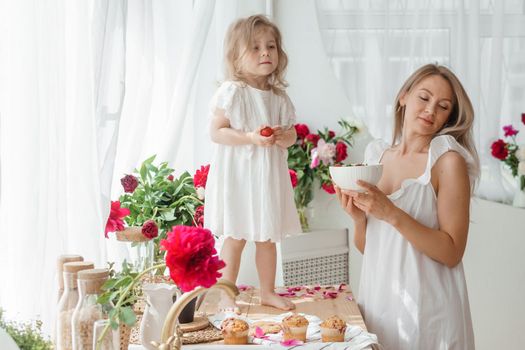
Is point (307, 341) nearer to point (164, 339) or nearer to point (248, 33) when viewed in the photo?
point (164, 339)

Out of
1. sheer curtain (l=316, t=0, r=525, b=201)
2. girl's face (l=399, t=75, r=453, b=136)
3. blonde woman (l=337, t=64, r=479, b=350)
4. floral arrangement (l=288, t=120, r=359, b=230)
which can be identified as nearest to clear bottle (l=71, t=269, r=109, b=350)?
blonde woman (l=337, t=64, r=479, b=350)

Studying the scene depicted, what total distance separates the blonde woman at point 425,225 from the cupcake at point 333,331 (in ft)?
0.87

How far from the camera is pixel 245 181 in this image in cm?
202

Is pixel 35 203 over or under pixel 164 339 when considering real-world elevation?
over

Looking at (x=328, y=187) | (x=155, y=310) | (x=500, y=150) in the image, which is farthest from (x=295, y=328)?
(x=500, y=150)

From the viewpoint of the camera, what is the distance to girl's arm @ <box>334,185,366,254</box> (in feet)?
5.93

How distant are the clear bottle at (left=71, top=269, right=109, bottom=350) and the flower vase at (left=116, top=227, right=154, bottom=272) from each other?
0.60 m

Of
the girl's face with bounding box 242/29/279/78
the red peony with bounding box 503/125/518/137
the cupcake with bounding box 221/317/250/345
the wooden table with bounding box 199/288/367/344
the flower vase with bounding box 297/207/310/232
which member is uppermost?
the girl's face with bounding box 242/29/279/78

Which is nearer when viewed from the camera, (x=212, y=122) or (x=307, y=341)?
(x=307, y=341)

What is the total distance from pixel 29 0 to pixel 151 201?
90 cm

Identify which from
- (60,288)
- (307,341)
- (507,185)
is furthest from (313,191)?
(60,288)

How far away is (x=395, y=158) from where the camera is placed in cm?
193

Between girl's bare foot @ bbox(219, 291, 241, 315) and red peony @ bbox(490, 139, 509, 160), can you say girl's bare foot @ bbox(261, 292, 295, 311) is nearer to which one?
girl's bare foot @ bbox(219, 291, 241, 315)

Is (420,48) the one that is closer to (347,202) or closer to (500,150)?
(500,150)
